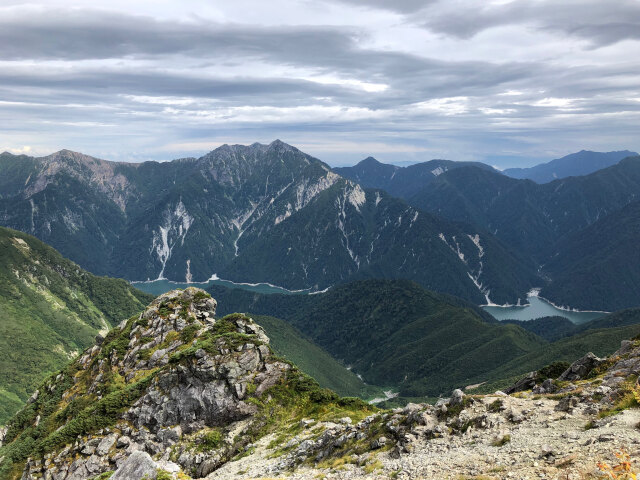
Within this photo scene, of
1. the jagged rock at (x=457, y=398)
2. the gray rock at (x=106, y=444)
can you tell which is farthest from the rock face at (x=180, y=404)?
the jagged rock at (x=457, y=398)

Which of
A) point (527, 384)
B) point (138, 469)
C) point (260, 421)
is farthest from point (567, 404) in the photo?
point (260, 421)

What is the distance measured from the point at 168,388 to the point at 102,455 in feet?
44.2

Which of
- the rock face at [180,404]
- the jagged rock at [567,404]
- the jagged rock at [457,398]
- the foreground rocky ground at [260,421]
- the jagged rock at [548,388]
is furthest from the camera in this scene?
the rock face at [180,404]

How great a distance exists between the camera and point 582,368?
55500 mm

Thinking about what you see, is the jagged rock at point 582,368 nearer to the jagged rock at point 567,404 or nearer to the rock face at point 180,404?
the jagged rock at point 567,404

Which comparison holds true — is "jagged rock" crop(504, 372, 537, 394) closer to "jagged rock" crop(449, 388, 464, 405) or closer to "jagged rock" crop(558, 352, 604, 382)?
"jagged rock" crop(558, 352, 604, 382)

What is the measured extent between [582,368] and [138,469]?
54213 mm

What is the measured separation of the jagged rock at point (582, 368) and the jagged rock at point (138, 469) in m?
50.2

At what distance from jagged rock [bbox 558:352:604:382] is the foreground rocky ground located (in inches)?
7.6

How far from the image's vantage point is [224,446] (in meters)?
64.2

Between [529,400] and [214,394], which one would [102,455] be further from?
[529,400]

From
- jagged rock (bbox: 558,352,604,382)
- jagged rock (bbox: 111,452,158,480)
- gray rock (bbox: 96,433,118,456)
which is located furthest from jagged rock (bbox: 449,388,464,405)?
gray rock (bbox: 96,433,118,456)

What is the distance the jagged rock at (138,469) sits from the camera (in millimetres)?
36594

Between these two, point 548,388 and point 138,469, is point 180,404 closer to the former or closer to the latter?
point 138,469
